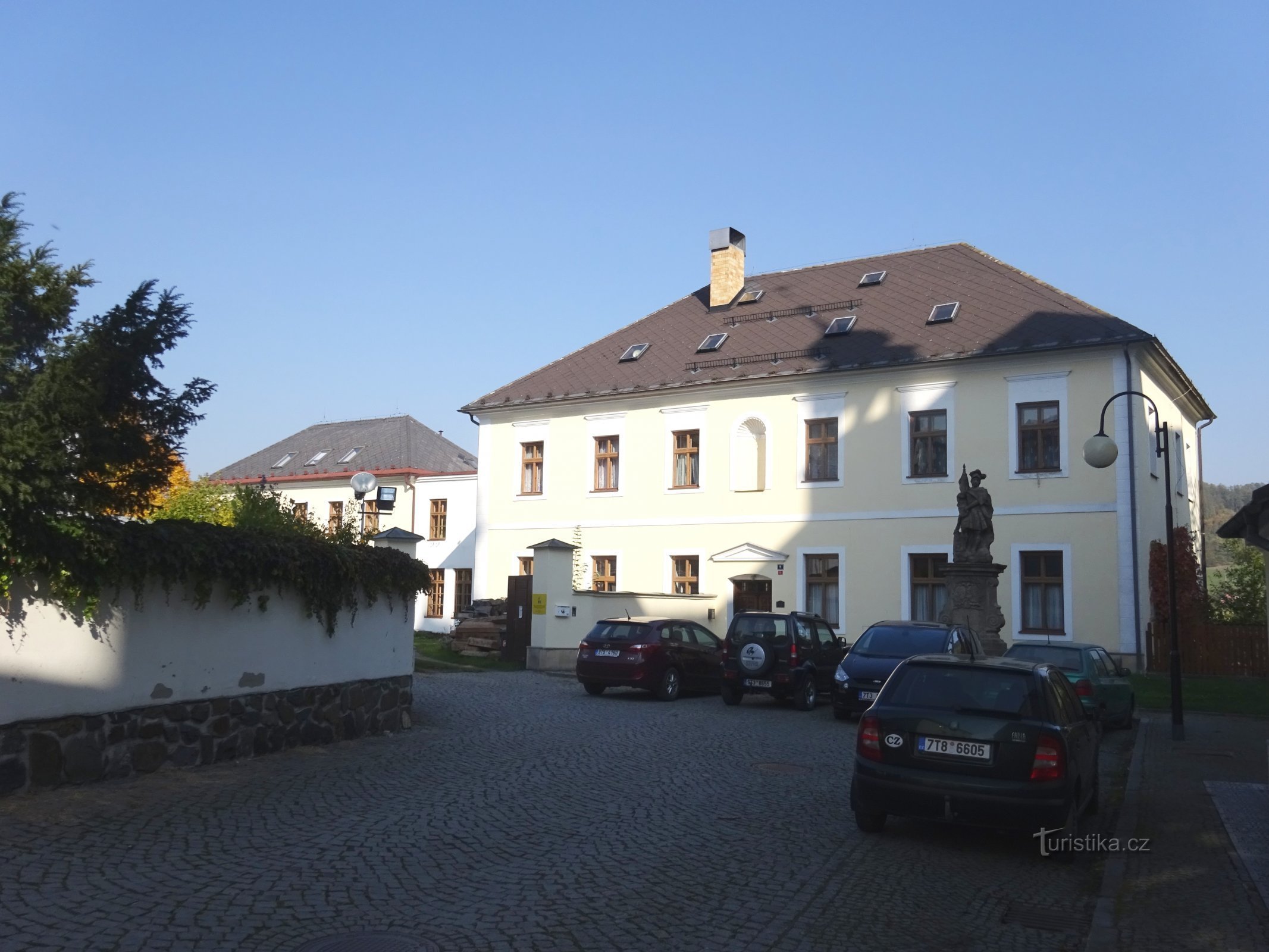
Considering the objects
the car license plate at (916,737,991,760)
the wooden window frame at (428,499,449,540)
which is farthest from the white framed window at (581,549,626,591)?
the car license plate at (916,737,991,760)

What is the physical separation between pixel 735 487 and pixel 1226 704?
1481cm

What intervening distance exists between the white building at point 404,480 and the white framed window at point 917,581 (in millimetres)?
15327

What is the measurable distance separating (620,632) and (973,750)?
12695 mm

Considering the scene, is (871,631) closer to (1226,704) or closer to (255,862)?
(1226,704)

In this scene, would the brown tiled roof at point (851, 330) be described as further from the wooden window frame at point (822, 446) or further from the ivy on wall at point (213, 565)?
the ivy on wall at point (213, 565)

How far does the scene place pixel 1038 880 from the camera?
8.27m

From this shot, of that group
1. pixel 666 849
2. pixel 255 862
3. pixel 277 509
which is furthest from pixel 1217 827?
pixel 277 509

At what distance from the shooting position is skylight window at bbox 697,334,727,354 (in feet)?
118

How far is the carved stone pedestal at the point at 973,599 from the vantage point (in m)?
23.2

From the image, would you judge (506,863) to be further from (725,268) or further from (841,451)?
(725,268)

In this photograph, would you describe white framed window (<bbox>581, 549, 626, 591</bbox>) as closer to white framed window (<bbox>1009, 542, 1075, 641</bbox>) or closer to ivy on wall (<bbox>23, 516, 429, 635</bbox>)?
white framed window (<bbox>1009, 542, 1075, 641</bbox>)

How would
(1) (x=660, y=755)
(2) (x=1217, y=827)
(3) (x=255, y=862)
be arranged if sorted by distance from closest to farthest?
(3) (x=255, y=862) < (2) (x=1217, y=827) < (1) (x=660, y=755)

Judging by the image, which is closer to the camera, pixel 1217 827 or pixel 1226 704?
pixel 1217 827

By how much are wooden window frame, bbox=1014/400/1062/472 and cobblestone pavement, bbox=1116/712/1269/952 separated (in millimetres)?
14890
